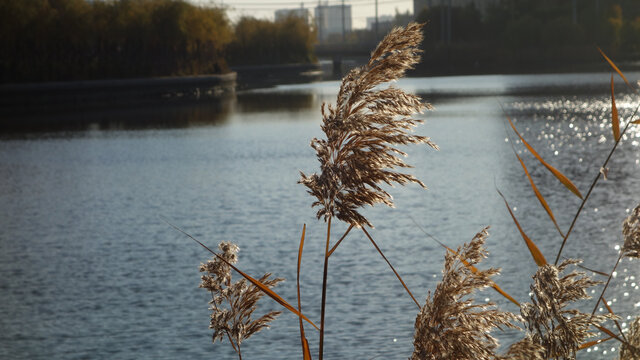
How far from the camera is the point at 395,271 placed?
2000 mm

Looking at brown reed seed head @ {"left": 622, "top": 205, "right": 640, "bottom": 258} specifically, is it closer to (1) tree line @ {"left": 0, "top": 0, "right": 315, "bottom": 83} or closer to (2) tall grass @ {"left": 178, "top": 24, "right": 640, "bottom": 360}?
(2) tall grass @ {"left": 178, "top": 24, "right": 640, "bottom": 360}

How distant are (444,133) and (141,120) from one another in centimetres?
1293

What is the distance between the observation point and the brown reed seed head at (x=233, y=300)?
2188 mm

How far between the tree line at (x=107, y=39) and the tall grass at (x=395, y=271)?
42598mm

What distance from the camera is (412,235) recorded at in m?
11.7

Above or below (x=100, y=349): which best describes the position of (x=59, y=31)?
above

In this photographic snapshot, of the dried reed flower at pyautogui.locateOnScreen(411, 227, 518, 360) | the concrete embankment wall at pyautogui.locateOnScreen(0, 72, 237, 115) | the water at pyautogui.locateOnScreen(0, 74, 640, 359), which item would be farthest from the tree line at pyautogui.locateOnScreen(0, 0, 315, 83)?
the dried reed flower at pyautogui.locateOnScreen(411, 227, 518, 360)

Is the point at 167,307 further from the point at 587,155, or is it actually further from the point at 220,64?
the point at 220,64

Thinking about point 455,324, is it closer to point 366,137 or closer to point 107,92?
point 366,137

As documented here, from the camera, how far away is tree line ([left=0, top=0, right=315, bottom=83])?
4362cm

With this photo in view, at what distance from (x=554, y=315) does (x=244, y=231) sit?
34.6 feet

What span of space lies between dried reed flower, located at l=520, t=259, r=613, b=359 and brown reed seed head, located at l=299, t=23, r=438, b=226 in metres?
0.35

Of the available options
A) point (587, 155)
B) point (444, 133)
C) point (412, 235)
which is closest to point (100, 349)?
point (412, 235)

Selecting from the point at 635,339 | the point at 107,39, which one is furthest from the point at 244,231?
the point at 107,39
